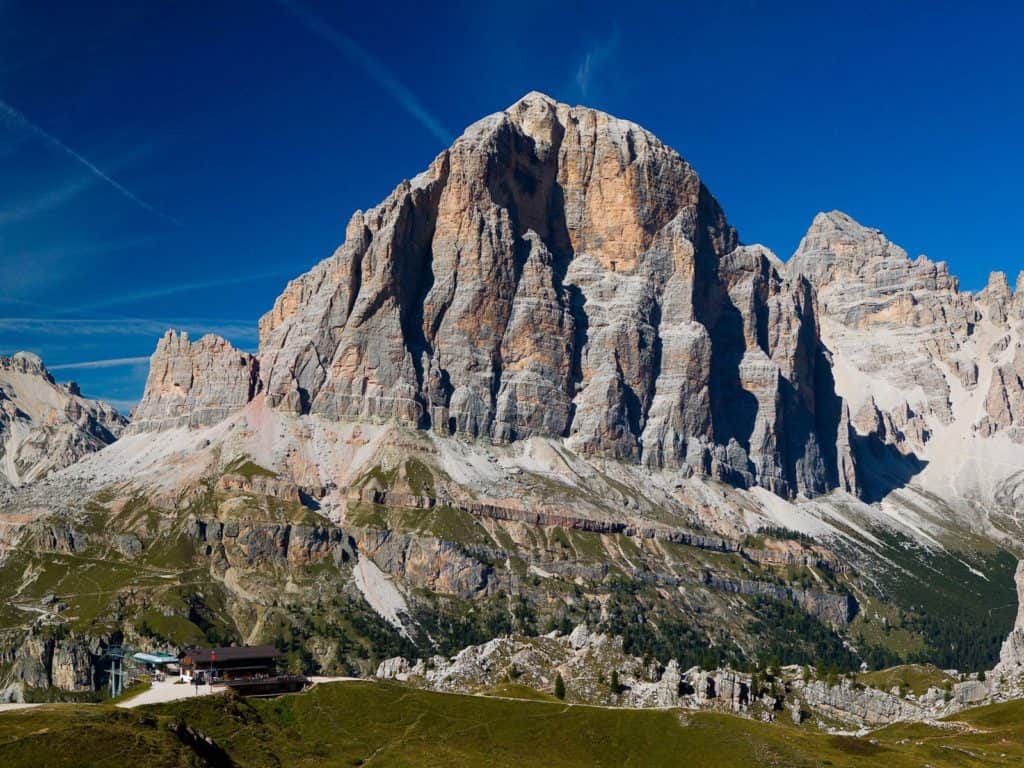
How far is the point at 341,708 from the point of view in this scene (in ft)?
573

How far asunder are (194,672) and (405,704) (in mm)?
32383

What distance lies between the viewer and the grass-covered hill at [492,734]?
148m

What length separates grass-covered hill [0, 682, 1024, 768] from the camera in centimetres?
14762

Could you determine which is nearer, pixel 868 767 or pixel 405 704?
pixel 868 767

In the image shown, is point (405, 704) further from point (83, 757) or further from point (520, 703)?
point (83, 757)

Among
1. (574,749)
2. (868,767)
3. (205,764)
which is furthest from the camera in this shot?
(574,749)

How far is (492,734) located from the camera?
168 metres

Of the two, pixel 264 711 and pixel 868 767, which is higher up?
pixel 264 711

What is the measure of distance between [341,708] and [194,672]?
2458cm

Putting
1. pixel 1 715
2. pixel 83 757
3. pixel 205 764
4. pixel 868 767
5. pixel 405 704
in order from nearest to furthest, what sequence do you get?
1. pixel 83 757
2. pixel 205 764
3. pixel 1 715
4. pixel 868 767
5. pixel 405 704

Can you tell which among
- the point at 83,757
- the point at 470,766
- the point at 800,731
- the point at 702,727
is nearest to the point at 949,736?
the point at 800,731

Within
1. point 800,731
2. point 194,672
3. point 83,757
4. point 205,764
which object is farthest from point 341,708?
point 800,731

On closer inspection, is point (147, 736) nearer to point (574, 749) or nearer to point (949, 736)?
point (574, 749)

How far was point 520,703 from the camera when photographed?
18400cm
